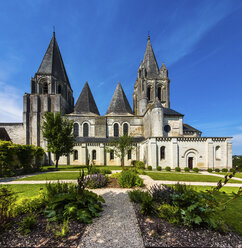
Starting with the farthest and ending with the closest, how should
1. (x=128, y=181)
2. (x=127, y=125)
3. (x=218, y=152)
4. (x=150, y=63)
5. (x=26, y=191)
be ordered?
(x=150, y=63) → (x=127, y=125) → (x=218, y=152) → (x=128, y=181) → (x=26, y=191)

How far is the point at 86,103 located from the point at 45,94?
8511 mm

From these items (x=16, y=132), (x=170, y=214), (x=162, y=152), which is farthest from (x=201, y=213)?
(x=16, y=132)

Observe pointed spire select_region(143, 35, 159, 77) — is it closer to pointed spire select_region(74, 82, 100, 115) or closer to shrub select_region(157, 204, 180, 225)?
pointed spire select_region(74, 82, 100, 115)

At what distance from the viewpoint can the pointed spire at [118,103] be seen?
28688 mm

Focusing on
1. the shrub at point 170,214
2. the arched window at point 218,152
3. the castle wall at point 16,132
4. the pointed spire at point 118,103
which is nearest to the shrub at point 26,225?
the shrub at point 170,214

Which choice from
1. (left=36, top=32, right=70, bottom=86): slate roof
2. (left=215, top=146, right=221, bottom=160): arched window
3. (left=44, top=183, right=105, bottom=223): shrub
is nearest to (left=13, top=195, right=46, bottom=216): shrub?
(left=44, top=183, right=105, bottom=223): shrub

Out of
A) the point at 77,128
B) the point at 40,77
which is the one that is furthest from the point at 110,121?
the point at 40,77

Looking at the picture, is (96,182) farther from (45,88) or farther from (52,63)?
(52,63)

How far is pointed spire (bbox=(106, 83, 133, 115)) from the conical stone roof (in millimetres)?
8104

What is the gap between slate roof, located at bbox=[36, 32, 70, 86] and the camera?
28.2 meters

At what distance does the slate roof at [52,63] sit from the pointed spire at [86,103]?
20.3 feet

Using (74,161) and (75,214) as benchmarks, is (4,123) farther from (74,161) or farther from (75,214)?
(75,214)

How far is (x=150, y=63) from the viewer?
32156mm

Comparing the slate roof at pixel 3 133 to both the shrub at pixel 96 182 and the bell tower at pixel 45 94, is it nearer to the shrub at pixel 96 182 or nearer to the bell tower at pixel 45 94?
the bell tower at pixel 45 94
